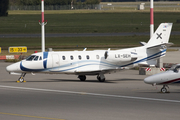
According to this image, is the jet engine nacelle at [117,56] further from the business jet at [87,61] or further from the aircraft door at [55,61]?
the aircraft door at [55,61]

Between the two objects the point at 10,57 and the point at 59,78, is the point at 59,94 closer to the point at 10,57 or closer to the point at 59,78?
the point at 59,78

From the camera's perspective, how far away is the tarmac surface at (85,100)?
16766mm

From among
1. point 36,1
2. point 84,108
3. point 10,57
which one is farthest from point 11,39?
Answer: point 36,1

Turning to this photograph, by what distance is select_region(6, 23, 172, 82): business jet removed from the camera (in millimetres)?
28781

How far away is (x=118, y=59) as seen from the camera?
1152 inches

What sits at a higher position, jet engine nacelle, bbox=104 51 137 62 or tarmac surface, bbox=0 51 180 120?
jet engine nacelle, bbox=104 51 137 62

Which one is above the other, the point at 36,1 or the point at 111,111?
the point at 36,1

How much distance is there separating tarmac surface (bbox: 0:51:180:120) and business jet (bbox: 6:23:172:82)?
0.96 m

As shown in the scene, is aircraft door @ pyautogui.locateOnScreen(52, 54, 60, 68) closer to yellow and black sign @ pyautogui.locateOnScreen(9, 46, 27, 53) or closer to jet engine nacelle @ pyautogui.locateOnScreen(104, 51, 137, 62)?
jet engine nacelle @ pyautogui.locateOnScreen(104, 51, 137, 62)

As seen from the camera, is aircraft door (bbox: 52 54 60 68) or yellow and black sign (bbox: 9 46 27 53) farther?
yellow and black sign (bbox: 9 46 27 53)

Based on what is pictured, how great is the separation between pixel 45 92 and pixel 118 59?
7.35 metres

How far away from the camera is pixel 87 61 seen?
2939 centimetres

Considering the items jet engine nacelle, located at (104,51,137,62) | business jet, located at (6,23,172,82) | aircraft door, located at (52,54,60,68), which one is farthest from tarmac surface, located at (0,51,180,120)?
jet engine nacelle, located at (104,51,137,62)

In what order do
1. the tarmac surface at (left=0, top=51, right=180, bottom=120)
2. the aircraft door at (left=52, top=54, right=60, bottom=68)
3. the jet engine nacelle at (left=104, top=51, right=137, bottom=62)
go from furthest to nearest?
the jet engine nacelle at (left=104, top=51, right=137, bottom=62), the aircraft door at (left=52, top=54, right=60, bottom=68), the tarmac surface at (left=0, top=51, right=180, bottom=120)
